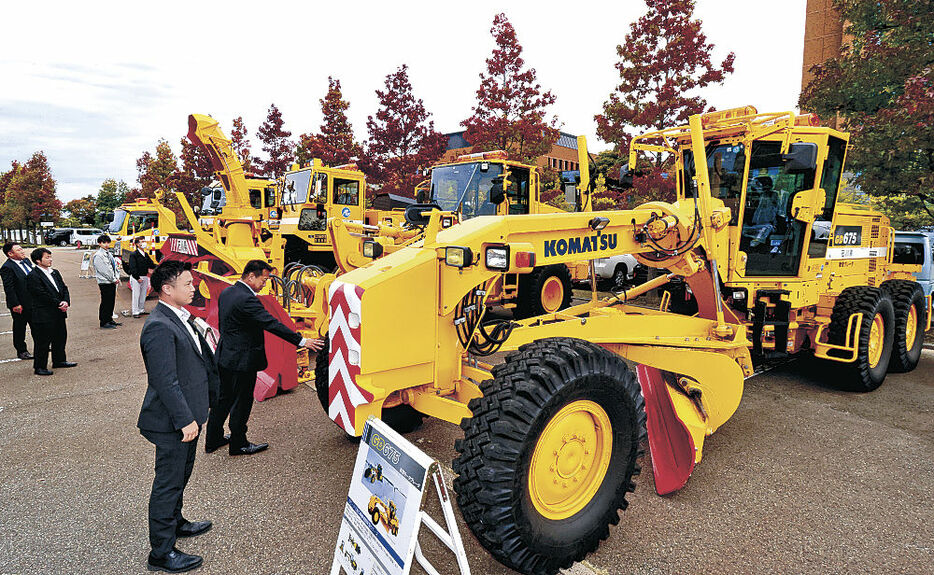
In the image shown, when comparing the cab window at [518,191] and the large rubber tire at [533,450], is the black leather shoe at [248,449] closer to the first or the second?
the large rubber tire at [533,450]

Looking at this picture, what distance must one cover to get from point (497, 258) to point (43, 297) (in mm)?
7077

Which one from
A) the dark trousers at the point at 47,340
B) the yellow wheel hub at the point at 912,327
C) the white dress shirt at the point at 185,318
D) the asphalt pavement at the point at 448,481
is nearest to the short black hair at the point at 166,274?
the white dress shirt at the point at 185,318

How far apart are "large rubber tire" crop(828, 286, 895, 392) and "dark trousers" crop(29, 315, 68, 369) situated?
10017mm

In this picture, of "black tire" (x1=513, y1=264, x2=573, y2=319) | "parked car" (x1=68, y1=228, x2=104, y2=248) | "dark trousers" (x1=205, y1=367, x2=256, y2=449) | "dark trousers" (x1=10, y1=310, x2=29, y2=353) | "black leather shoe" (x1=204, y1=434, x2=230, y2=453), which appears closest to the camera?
"dark trousers" (x1=205, y1=367, x2=256, y2=449)

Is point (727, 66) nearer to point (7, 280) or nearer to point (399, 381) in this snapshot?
point (399, 381)

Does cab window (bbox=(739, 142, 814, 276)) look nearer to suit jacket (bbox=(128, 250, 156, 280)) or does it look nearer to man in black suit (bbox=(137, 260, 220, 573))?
man in black suit (bbox=(137, 260, 220, 573))

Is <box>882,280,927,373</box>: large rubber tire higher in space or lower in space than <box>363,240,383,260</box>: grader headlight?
lower

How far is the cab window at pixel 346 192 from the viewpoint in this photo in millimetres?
11438

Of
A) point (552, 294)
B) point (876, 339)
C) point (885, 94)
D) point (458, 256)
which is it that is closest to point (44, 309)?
point (458, 256)

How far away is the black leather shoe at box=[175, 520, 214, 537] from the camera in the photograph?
325 centimetres

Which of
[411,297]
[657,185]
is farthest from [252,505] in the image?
[657,185]

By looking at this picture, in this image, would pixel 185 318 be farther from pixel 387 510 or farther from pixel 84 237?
pixel 84 237

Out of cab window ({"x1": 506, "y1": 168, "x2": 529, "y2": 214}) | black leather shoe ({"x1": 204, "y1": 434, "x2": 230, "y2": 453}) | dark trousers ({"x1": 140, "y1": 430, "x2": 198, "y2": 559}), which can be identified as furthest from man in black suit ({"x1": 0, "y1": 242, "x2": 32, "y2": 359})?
cab window ({"x1": 506, "y1": 168, "x2": 529, "y2": 214})

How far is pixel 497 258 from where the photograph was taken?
2.98 metres
